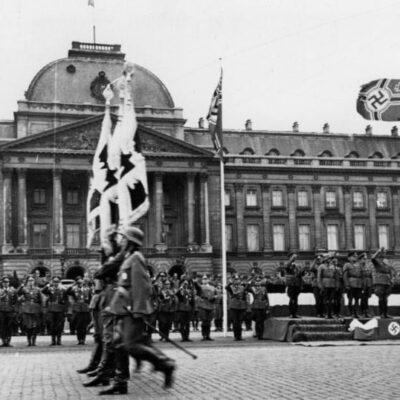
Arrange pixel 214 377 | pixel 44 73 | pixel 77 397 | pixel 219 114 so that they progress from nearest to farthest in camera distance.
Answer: pixel 77 397 → pixel 214 377 → pixel 219 114 → pixel 44 73

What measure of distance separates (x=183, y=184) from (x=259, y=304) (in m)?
41.4

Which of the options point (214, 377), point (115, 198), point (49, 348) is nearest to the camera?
point (214, 377)

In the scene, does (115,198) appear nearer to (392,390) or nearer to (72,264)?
(392,390)

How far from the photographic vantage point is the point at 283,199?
226ft

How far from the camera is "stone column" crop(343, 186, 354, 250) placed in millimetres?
69938

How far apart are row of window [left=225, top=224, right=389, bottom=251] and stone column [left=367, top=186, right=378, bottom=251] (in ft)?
1.91

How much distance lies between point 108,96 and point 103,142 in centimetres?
122

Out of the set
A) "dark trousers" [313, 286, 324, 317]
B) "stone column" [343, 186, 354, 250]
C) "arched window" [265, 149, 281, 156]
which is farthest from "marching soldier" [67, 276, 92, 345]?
"stone column" [343, 186, 354, 250]

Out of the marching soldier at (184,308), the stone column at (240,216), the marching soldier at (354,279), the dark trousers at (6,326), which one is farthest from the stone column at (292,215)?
the dark trousers at (6,326)

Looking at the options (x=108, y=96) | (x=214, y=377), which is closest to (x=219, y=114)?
(x=108, y=96)

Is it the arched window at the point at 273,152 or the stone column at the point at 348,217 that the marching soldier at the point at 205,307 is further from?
the stone column at the point at 348,217

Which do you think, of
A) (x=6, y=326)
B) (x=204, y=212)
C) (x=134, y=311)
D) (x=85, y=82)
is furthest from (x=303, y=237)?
(x=134, y=311)

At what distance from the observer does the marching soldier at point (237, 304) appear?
23562 millimetres

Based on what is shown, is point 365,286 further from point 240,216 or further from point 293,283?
point 240,216
